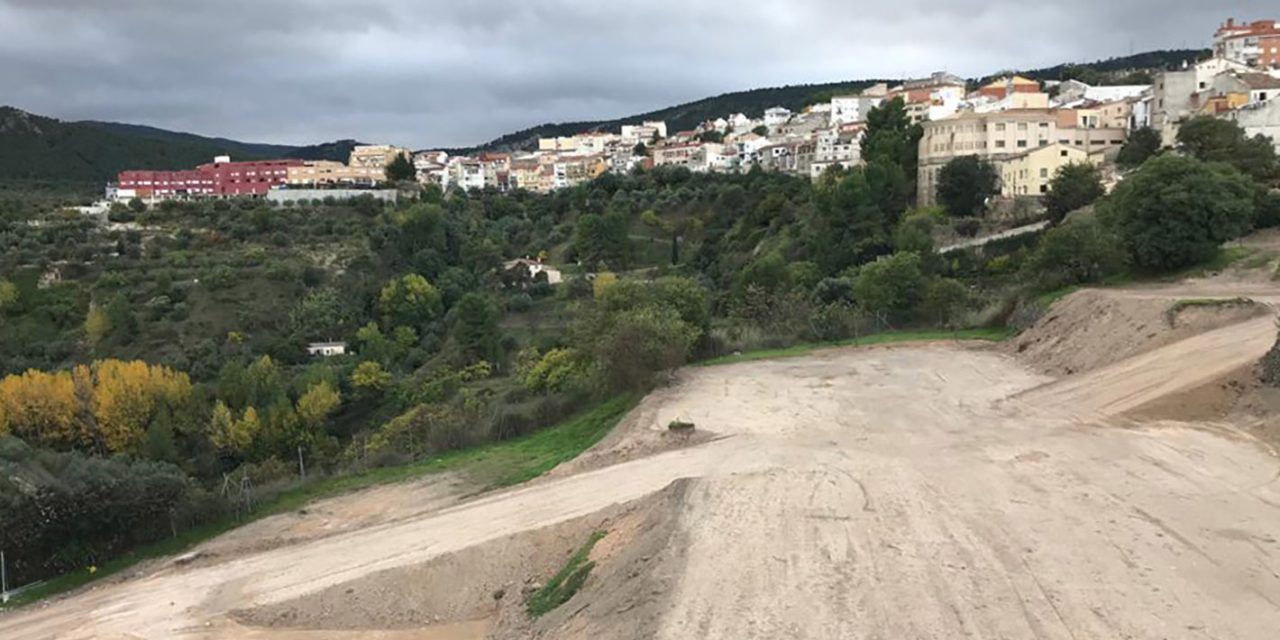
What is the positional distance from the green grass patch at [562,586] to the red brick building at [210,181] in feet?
335

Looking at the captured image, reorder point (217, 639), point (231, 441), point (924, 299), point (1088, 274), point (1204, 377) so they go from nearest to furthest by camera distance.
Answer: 1. point (217, 639)
2. point (1204, 377)
3. point (1088, 274)
4. point (924, 299)
5. point (231, 441)

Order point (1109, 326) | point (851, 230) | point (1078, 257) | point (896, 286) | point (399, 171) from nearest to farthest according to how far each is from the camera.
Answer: point (1109, 326), point (1078, 257), point (896, 286), point (851, 230), point (399, 171)

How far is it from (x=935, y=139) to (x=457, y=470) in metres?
A: 53.6

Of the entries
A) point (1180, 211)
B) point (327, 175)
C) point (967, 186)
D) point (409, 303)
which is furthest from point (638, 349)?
point (327, 175)

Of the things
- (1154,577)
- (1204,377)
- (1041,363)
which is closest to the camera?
(1154,577)

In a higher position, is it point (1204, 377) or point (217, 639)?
point (1204, 377)

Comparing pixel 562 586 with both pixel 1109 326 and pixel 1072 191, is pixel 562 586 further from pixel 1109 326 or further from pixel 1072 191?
pixel 1072 191

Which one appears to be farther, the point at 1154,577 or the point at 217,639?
the point at 217,639

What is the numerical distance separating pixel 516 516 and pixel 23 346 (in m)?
53.9

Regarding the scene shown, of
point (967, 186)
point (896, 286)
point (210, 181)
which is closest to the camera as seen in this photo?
point (896, 286)

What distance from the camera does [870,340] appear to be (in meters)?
35.2

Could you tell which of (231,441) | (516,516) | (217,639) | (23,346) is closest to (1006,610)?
(516,516)

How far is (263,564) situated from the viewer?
56.9 ft

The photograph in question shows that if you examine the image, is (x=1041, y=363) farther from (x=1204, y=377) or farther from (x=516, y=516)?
(x=516, y=516)
